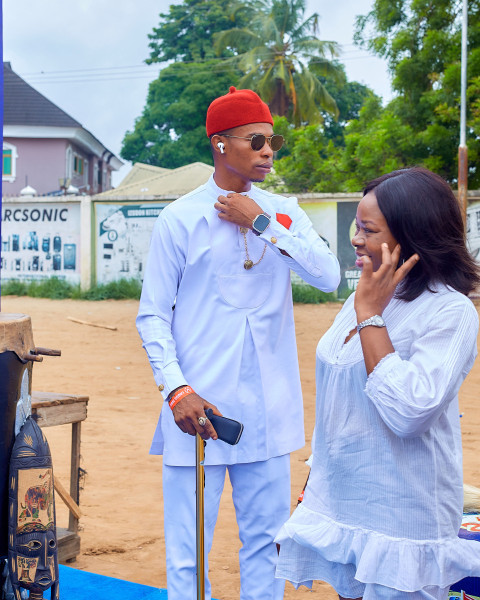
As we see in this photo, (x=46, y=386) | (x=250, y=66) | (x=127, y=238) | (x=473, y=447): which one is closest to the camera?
(x=473, y=447)

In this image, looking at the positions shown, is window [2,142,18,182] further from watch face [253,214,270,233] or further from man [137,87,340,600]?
watch face [253,214,270,233]

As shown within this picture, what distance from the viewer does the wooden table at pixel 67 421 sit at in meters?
3.71

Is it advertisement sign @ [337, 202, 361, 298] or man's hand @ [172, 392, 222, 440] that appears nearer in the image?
man's hand @ [172, 392, 222, 440]

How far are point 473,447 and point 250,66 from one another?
26755mm

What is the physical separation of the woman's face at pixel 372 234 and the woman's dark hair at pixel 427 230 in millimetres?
15

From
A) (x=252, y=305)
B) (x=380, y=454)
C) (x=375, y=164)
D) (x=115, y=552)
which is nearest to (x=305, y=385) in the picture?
(x=115, y=552)

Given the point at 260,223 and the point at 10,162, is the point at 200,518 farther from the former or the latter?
the point at 10,162

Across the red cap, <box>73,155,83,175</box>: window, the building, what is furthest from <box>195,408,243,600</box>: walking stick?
<box>73,155,83,175</box>: window

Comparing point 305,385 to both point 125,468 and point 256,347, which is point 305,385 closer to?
point 125,468

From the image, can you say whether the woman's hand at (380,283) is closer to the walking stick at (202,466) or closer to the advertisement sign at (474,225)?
the walking stick at (202,466)

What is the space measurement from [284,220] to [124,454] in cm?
413

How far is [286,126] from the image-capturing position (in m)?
25.3

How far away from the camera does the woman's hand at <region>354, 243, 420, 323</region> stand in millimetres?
1811

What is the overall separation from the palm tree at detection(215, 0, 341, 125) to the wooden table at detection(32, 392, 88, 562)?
92.4ft
